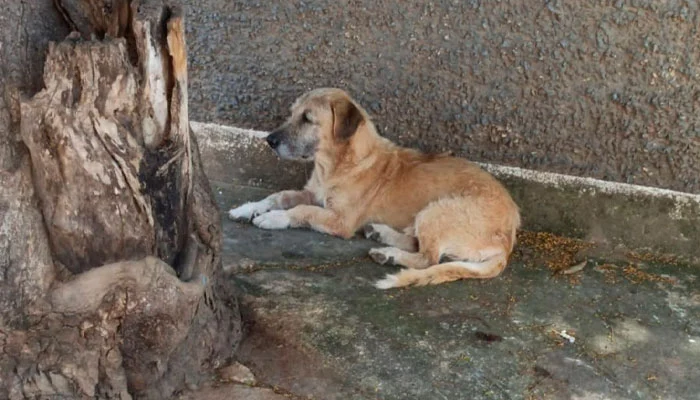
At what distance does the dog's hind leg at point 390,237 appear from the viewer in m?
5.00

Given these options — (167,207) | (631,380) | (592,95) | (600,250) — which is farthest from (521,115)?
(167,207)

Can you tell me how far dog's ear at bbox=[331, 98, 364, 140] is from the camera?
16.4ft

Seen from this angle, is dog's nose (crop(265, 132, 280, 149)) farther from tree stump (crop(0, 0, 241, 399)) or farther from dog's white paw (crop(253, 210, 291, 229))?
tree stump (crop(0, 0, 241, 399))

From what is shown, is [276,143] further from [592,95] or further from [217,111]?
[592,95]

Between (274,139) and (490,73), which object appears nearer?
(490,73)

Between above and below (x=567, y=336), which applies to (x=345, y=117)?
above

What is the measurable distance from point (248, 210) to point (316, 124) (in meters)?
0.77

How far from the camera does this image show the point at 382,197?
5227mm

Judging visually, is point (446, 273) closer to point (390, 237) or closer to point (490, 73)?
point (390, 237)

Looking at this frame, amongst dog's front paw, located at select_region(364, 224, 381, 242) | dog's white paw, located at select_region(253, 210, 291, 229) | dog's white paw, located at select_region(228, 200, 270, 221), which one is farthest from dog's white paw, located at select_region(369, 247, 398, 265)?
dog's white paw, located at select_region(228, 200, 270, 221)

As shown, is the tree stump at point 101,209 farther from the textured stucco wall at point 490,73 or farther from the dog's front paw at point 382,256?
the textured stucco wall at point 490,73

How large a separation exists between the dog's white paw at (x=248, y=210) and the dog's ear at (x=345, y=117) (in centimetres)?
78

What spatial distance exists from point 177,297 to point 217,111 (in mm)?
2866

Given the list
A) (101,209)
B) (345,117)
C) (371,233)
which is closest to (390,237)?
(371,233)
